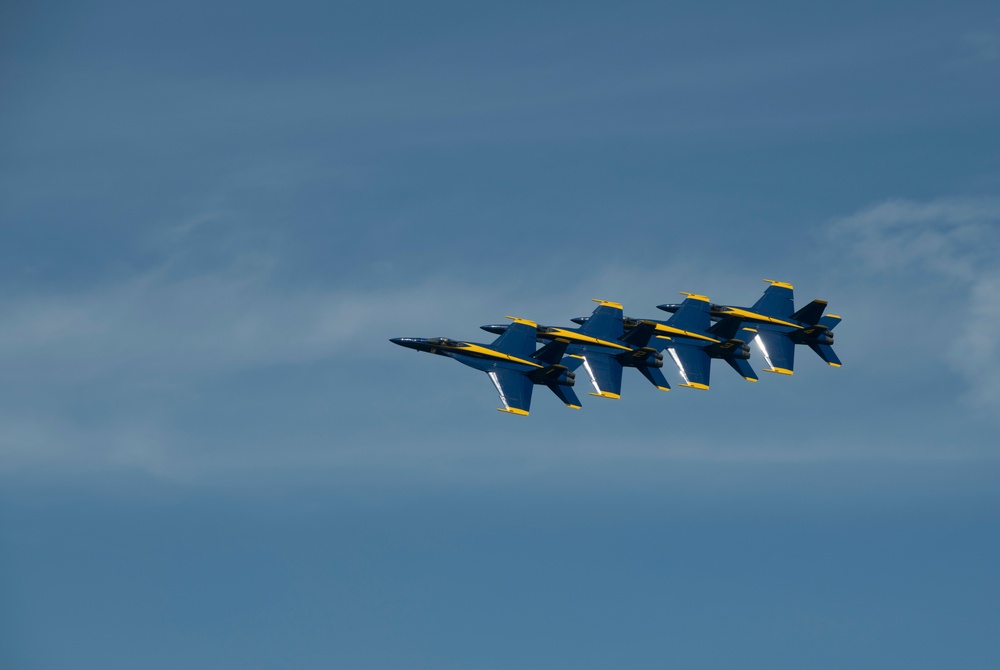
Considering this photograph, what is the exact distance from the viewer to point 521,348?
196 metres

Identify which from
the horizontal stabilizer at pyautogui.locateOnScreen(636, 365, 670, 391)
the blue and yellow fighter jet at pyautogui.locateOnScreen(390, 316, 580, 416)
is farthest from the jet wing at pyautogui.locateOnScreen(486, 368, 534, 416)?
the horizontal stabilizer at pyautogui.locateOnScreen(636, 365, 670, 391)

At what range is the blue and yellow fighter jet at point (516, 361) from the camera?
191 metres

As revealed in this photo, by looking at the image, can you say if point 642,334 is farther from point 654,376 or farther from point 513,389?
point 513,389

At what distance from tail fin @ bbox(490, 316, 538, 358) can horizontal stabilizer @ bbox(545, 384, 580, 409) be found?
6197mm

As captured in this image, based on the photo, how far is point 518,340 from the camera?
197m

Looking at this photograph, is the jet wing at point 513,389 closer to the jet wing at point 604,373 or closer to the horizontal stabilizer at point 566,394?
the horizontal stabilizer at point 566,394

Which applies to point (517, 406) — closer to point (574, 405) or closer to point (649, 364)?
point (574, 405)

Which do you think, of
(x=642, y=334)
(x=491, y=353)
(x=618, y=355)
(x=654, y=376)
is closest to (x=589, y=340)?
(x=618, y=355)

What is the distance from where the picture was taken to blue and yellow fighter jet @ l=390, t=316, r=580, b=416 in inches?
7509

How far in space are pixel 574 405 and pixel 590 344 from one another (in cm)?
1095

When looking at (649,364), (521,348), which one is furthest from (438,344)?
(649,364)

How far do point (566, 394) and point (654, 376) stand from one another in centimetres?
1294

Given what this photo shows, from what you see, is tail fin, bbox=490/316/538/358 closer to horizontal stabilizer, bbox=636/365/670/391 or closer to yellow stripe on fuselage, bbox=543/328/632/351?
yellow stripe on fuselage, bbox=543/328/632/351

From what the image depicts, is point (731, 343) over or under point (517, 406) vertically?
over
